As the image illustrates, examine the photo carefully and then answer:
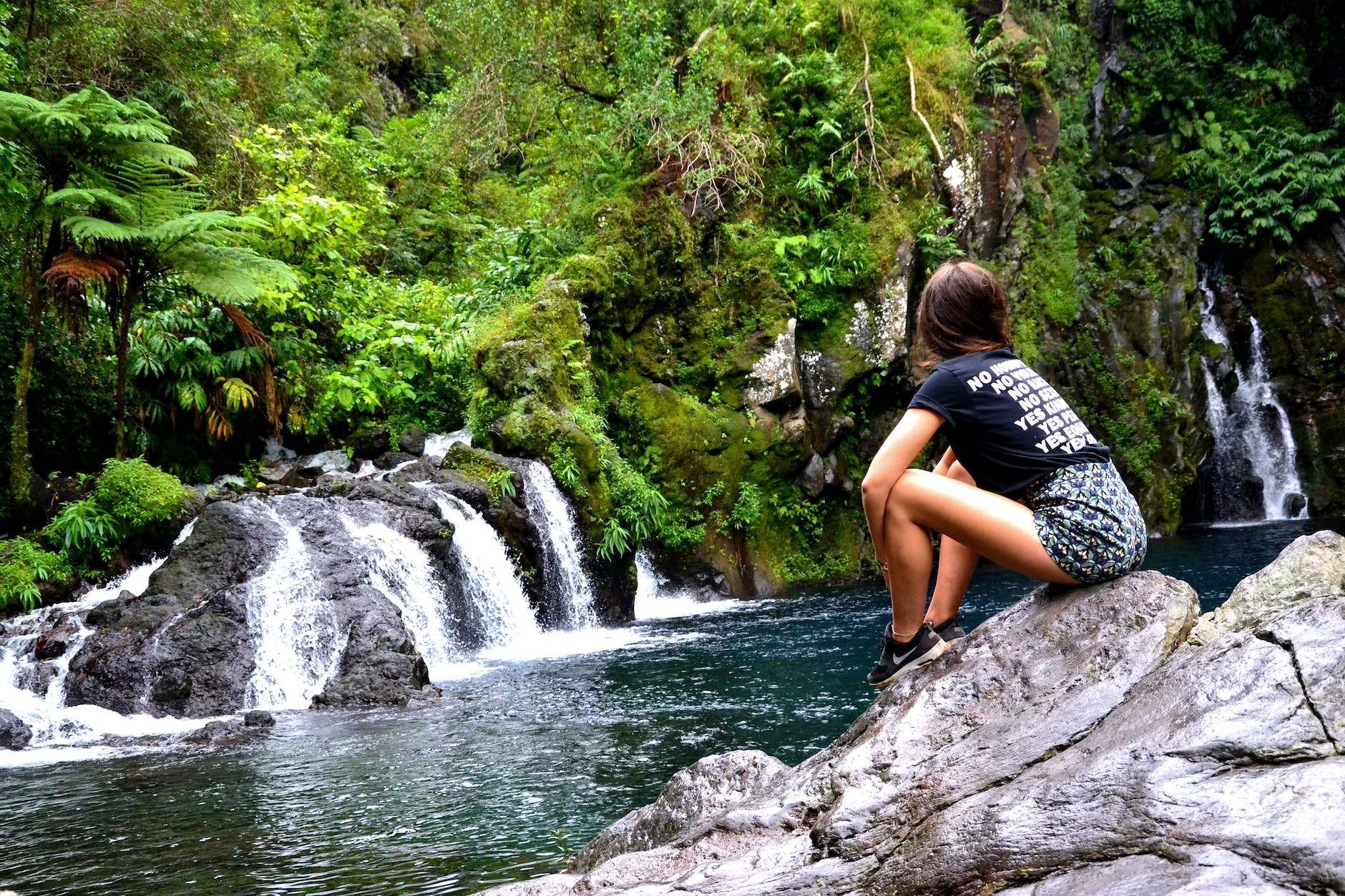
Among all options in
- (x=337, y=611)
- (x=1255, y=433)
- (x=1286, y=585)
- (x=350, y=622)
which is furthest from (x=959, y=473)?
(x=1255, y=433)

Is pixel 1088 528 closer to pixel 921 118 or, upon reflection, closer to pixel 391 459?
pixel 391 459

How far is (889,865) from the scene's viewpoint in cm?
Result: 274

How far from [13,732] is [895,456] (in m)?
7.56

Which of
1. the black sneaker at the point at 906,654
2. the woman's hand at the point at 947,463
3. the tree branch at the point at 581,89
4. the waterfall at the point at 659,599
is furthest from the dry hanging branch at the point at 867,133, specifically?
the black sneaker at the point at 906,654

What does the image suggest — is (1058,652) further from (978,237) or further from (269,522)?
(978,237)

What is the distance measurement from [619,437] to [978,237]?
7.48 m

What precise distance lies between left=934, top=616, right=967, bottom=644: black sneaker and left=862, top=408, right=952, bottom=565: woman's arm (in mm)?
472

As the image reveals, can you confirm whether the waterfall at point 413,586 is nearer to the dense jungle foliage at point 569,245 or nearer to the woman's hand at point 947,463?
the dense jungle foliage at point 569,245

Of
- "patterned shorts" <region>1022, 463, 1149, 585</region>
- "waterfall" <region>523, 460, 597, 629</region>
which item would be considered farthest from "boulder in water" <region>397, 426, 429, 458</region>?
"patterned shorts" <region>1022, 463, 1149, 585</region>

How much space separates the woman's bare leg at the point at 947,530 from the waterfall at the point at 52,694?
6509 mm

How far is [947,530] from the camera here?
12.1ft

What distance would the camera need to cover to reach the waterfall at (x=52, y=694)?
790 cm

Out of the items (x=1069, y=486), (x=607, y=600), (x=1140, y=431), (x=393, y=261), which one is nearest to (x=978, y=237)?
(x=1140, y=431)

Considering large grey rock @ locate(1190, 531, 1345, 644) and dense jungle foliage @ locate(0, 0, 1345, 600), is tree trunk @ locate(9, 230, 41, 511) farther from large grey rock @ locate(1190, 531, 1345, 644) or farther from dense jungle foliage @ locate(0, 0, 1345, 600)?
large grey rock @ locate(1190, 531, 1345, 644)
